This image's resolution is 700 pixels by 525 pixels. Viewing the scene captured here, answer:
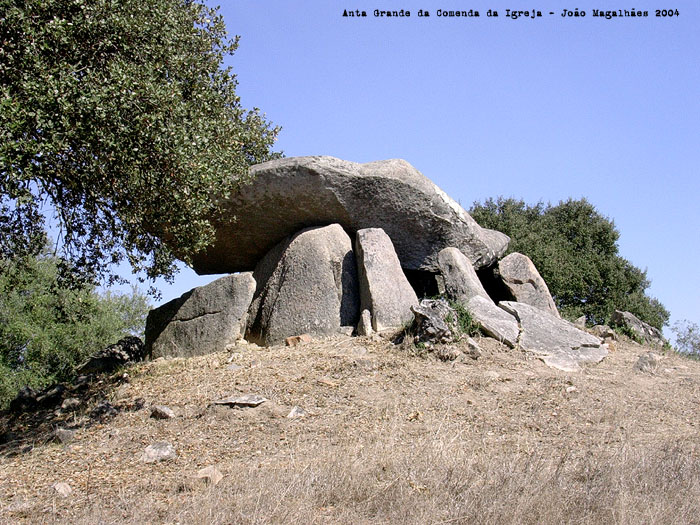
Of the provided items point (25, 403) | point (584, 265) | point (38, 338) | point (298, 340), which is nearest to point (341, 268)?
point (298, 340)

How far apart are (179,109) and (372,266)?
15.5 feet

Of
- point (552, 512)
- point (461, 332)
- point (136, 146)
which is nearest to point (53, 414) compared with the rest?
point (136, 146)

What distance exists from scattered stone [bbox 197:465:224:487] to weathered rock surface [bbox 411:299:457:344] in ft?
15.0

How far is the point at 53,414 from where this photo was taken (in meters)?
11.4

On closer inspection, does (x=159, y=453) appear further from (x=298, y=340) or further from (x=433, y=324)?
(x=433, y=324)

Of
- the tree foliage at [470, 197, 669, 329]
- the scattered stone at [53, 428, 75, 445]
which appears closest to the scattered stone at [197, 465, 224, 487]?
the scattered stone at [53, 428, 75, 445]

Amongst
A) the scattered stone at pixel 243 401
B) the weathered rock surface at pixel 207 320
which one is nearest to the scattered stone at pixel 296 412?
the scattered stone at pixel 243 401

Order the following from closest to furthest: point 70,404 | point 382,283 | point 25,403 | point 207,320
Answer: point 70,404 → point 25,403 → point 382,283 → point 207,320

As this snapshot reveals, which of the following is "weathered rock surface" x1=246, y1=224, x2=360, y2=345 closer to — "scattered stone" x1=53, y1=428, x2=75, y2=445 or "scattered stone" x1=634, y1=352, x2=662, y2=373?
"scattered stone" x1=53, y1=428, x2=75, y2=445

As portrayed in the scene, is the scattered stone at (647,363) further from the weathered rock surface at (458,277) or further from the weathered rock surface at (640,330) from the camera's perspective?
the weathered rock surface at (458,277)

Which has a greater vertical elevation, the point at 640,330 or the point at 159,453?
the point at 640,330

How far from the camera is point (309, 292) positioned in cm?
1322

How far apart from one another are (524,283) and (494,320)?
3662 mm

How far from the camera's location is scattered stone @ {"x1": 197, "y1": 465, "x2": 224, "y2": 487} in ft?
23.6
